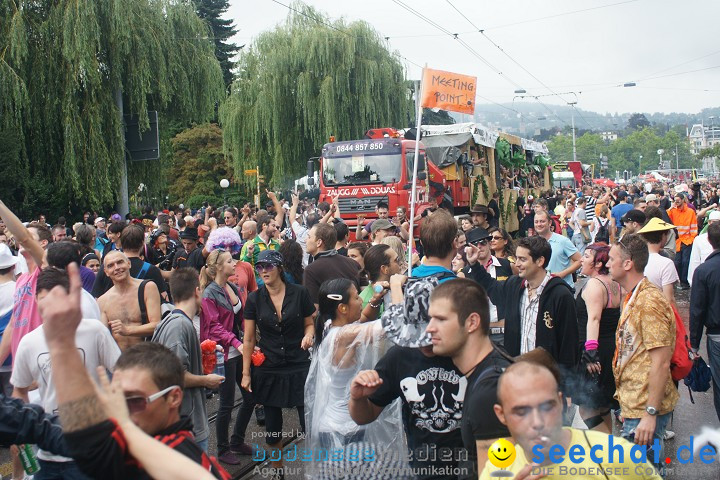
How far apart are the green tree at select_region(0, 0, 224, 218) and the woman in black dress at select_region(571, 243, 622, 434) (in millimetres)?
15618

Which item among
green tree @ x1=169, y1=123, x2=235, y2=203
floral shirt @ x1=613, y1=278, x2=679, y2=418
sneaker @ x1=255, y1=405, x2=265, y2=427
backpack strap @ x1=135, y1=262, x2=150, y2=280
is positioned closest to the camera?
floral shirt @ x1=613, y1=278, x2=679, y2=418

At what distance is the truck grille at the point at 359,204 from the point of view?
18422 mm

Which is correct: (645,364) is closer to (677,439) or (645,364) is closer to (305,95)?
(677,439)

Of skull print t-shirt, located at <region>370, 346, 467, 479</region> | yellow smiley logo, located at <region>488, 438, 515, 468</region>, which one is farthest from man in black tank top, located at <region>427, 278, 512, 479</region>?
yellow smiley logo, located at <region>488, 438, 515, 468</region>

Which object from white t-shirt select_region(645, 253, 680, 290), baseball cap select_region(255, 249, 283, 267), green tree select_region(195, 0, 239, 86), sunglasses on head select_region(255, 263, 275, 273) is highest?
green tree select_region(195, 0, 239, 86)

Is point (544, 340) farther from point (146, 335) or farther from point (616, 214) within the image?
point (616, 214)

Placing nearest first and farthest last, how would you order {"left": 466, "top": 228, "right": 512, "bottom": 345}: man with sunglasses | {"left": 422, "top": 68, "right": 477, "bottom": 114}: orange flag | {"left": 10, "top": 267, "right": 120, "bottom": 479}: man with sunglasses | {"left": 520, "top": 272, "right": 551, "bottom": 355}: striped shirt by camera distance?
{"left": 10, "top": 267, "right": 120, "bottom": 479}: man with sunglasses
{"left": 520, "top": 272, "right": 551, "bottom": 355}: striped shirt
{"left": 466, "top": 228, "right": 512, "bottom": 345}: man with sunglasses
{"left": 422, "top": 68, "right": 477, "bottom": 114}: orange flag

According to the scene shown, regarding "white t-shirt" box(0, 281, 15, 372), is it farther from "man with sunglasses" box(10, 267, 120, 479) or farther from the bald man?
the bald man

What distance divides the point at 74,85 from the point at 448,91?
1253 centimetres

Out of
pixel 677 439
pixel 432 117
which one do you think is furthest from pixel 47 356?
pixel 432 117

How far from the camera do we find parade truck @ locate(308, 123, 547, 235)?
1838 centimetres

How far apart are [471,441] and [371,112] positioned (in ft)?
91.0

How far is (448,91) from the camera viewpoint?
927 cm

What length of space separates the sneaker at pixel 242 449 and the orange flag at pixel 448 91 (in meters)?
4.61
